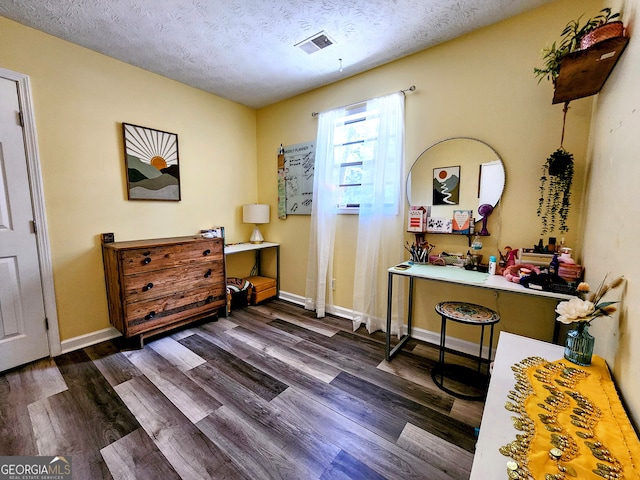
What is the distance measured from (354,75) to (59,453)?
11.5ft

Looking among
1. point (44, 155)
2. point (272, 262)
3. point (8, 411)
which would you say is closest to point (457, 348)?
point (272, 262)

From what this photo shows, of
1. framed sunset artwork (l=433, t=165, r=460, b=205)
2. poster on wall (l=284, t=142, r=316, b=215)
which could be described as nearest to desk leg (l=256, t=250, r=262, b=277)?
poster on wall (l=284, t=142, r=316, b=215)

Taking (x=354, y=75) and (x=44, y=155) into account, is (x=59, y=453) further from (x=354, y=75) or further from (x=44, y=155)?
(x=354, y=75)

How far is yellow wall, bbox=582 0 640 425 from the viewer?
0.86 meters

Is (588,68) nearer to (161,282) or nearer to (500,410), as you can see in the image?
(500,410)

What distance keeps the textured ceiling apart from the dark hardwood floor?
258 centimetres

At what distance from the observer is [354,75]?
106 inches

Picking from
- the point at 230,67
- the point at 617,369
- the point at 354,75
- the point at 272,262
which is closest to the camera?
the point at 617,369

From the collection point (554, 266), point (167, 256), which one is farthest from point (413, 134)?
point (167, 256)

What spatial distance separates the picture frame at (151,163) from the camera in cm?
250

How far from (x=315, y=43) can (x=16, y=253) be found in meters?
2.85

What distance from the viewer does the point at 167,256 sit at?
2418 mm

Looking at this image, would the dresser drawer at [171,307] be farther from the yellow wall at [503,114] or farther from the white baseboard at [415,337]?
the yellow wall at [503,114]

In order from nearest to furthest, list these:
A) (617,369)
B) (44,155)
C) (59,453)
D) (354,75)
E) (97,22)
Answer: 1. (617,369)
2. (59,453)
3. (97,22)
4. (44,155)
5. (354,75)
